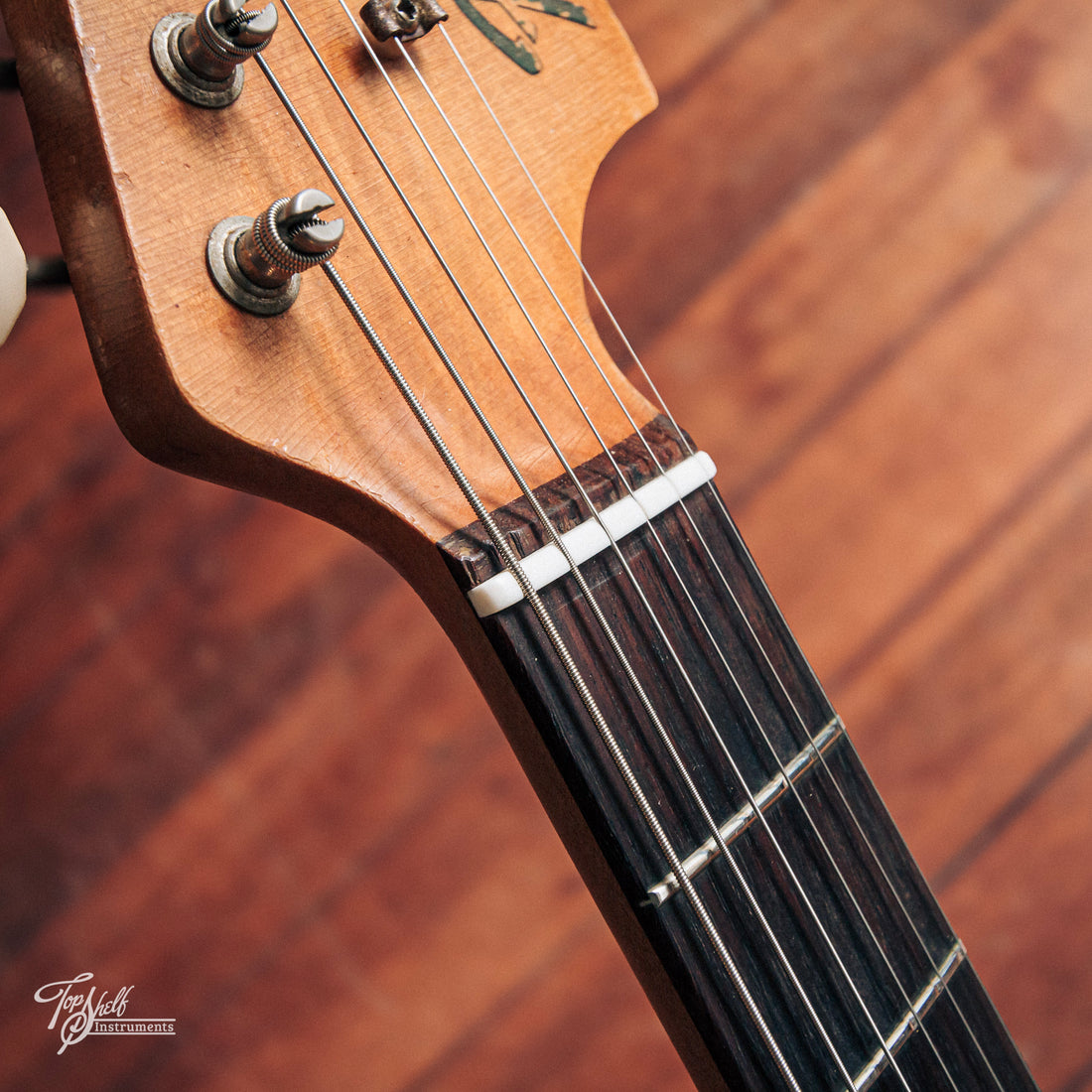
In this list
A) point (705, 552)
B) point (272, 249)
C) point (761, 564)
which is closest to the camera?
point (272, 249)

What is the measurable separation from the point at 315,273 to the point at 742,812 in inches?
10.2

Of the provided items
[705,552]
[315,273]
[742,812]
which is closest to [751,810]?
[742,812]

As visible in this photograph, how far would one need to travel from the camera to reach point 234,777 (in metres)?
0.61

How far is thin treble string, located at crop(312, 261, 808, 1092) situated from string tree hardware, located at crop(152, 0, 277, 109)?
0.21ft

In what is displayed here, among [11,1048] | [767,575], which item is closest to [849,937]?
[767,575]

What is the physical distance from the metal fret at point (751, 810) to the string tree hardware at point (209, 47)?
0.30 metres

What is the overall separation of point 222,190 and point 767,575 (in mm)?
466

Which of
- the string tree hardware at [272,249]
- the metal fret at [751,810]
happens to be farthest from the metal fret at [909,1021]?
the string tree hardware at [272,249]

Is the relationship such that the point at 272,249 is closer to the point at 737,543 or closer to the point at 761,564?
the point at 737,543

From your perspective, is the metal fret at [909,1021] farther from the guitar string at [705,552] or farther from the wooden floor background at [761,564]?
the wooden floor background at [761,564]

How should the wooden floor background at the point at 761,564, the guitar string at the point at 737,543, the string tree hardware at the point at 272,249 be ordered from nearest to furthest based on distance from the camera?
the string tree hardware at the point at 272,249
the guitar string at the point at 737,543
the wooden floor background at the point at 761,564

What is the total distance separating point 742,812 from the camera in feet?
1.15

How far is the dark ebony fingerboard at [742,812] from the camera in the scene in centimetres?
31

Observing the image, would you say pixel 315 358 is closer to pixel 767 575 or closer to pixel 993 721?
pixel 767 575
